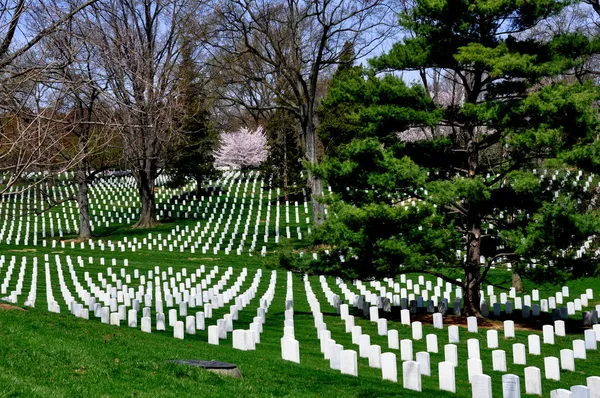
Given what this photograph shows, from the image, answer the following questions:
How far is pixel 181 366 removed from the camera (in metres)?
8.21

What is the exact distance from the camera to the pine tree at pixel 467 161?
14602 millimetres

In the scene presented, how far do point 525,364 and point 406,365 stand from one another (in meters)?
3.11

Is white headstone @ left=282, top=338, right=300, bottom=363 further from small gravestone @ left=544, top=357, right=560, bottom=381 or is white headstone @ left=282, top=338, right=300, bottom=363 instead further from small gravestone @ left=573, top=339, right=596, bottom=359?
small gravestone @ left=573, top=339, right=596, bottom=359

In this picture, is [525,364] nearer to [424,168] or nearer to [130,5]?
[424,168]

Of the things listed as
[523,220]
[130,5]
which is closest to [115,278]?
[523,220]

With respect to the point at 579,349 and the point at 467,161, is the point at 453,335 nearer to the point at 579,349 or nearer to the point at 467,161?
the point at 579,349

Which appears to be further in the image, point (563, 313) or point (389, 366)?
point (563, 313)

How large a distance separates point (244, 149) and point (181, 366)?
57.8m

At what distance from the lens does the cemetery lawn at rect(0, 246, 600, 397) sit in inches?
293

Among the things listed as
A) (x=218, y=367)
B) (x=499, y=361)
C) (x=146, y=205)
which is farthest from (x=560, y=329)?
(x=146, y=205)

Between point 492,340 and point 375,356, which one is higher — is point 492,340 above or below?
below

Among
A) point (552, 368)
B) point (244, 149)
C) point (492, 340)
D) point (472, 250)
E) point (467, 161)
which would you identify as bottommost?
point (492, 340)

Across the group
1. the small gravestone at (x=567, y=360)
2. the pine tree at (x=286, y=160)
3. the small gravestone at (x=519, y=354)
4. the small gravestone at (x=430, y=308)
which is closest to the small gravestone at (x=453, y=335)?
the small gravestone at (x=519, y=354)

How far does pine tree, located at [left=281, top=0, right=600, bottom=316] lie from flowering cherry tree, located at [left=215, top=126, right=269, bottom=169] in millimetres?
48845
